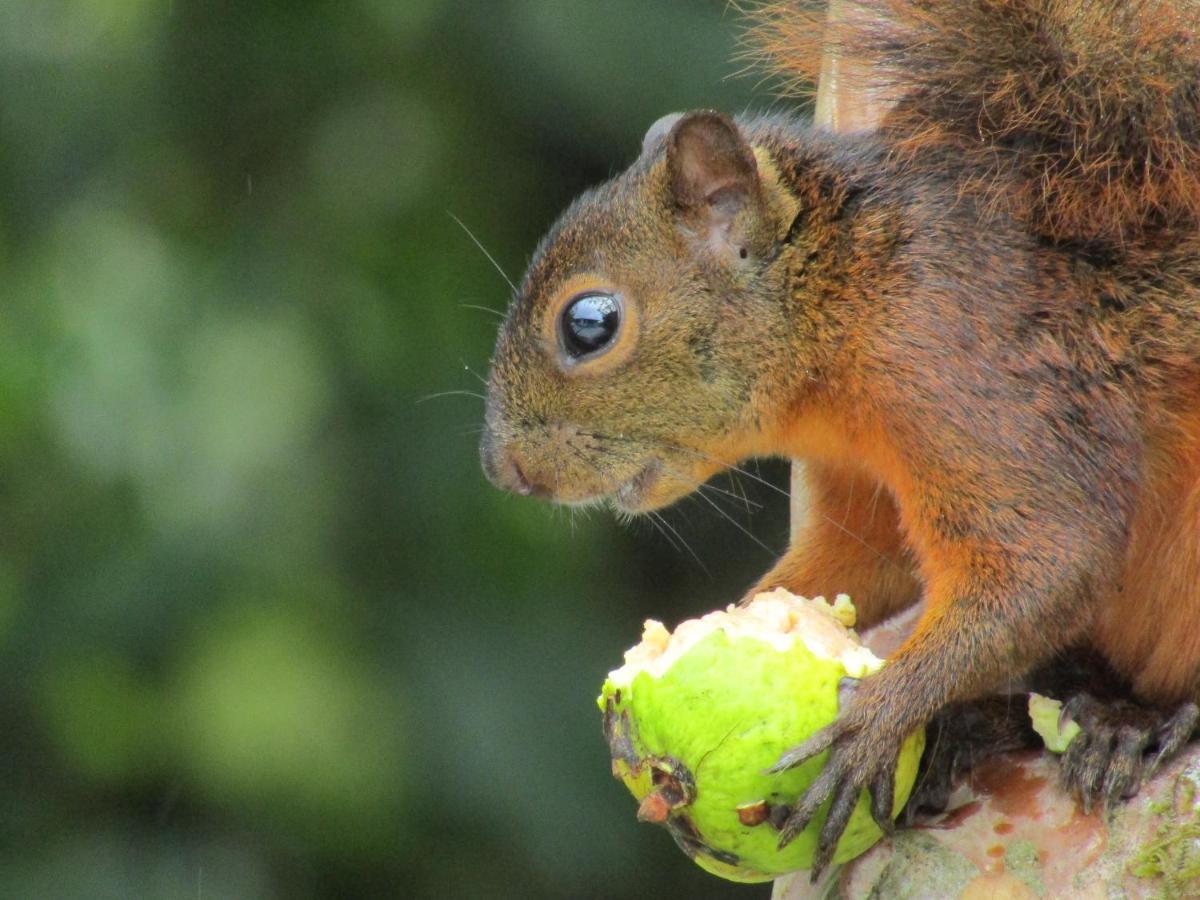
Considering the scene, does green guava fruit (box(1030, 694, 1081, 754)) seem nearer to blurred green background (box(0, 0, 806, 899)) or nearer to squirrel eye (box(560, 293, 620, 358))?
squirrel eye (box(560, 293, 620, 358))

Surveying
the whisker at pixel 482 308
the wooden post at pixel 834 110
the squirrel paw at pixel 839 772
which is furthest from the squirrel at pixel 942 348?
the whisker at pixel 482 308

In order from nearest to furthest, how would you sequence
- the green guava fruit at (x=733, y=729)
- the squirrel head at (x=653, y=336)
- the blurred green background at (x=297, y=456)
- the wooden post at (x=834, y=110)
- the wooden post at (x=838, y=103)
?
the green guava fruit at (x=733, y=729) < the squirrel head at (x=653, y=336) < the wooden post at (x=838, y=103) < the wooden post at (x=834, y=110) < the blurred green background at (x=297, y=456)

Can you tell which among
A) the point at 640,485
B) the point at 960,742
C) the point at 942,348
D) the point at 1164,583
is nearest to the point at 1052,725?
the point at 960,742

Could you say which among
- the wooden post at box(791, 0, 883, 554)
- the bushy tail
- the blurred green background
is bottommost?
the blurred green background

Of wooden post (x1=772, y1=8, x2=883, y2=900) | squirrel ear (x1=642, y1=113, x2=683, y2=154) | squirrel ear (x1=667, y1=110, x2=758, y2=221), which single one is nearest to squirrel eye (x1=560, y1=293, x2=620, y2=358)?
squirrel ear (x1=667, y1=110, x2=758, y2=221)

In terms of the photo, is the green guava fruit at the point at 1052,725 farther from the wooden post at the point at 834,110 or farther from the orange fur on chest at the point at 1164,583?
the wooden post at the point at 834,110
